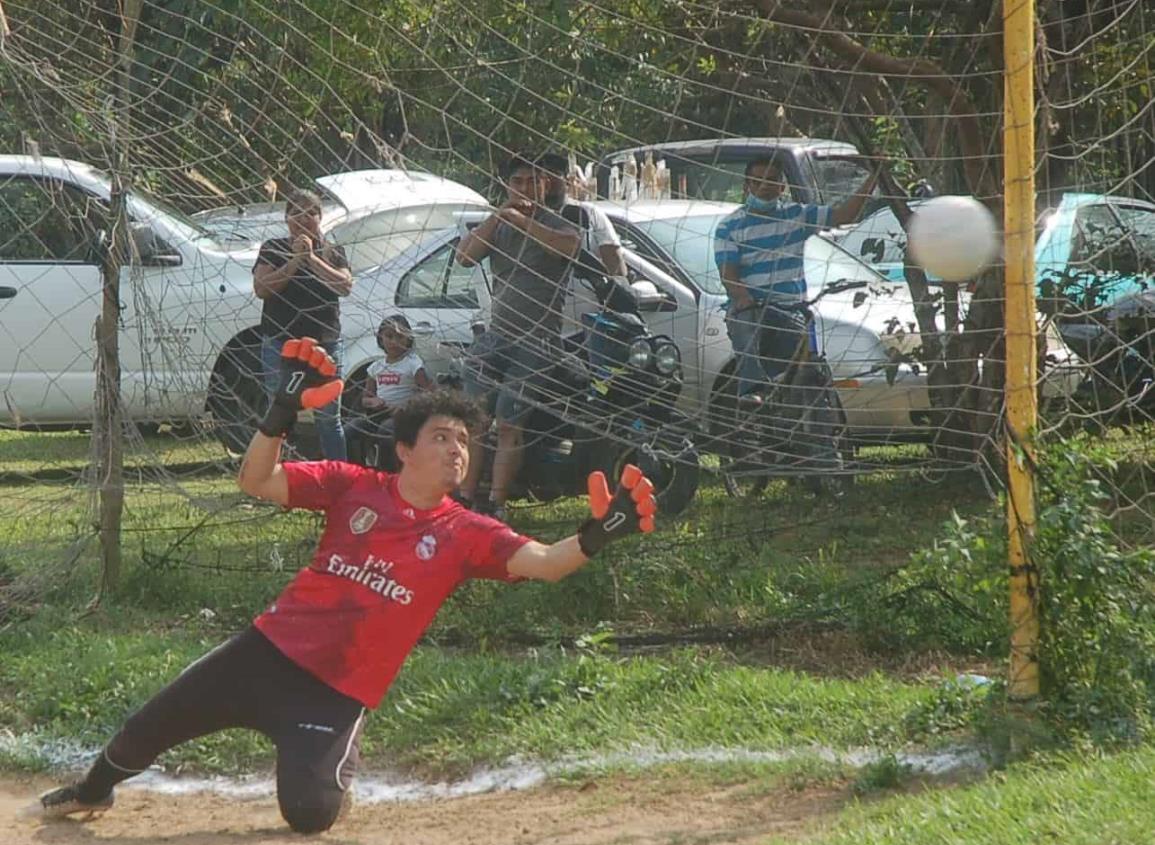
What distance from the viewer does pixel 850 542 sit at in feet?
27.0

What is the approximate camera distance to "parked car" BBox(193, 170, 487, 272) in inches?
295

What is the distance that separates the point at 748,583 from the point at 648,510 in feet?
9.24

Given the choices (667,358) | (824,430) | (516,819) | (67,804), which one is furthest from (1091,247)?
(67,804)

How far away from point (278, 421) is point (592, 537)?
0.98 meters

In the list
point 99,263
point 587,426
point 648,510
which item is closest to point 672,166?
point 587,426

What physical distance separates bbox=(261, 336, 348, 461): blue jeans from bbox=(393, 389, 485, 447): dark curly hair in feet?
9.31

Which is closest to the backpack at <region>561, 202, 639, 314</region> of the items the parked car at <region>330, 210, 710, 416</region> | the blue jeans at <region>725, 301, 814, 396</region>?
the parked car at <region>330, 210, 710, 416</region>

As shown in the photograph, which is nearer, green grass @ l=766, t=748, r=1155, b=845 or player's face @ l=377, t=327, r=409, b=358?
green grass @ l=766, t=748, r=1155, b=845

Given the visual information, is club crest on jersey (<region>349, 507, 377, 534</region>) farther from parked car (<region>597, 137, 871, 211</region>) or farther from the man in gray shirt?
parked car (<region>597, 137, 871, 211</region>)

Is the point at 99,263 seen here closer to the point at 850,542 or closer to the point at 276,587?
the point at 276,587

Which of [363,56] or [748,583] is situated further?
[363,56]

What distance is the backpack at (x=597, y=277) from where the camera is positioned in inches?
310

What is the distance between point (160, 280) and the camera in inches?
307

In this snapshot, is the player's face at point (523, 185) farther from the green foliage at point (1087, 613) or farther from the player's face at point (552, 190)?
the green foliage at point (1087, 613)
